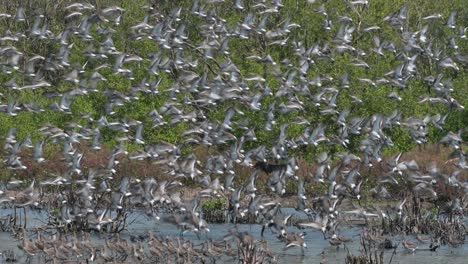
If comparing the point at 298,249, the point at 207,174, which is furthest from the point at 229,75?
the point at 298,249

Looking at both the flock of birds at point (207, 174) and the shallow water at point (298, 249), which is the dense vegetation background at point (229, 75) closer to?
the flock of birds at point (207, 174)

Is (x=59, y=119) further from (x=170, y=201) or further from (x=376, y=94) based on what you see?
(x=170, y=201)

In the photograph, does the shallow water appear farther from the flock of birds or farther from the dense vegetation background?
the dense vegetation background

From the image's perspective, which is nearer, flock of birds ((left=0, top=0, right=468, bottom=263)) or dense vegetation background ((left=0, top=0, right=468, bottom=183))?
flock of birds ((left=0, top=0, right=468, bottom=263))

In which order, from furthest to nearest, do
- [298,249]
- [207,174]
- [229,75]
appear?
[229,75] < [207,174] < [298,249]

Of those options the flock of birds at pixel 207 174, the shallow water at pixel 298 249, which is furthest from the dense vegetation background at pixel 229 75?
the shallow water at pixel 298 249

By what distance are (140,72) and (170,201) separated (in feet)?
58.6

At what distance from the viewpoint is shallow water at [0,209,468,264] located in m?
24.2

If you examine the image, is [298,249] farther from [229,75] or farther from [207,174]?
[229,75]

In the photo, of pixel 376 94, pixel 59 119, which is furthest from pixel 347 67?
pixel 59 119

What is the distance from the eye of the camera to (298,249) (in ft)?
83.7

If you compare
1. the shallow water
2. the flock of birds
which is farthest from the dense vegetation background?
the shallow water

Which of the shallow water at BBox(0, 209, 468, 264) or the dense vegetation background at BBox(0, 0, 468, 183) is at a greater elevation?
the dense vegetation background at BBox(0, 0, 468, 183)

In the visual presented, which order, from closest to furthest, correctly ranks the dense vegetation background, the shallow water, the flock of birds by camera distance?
1. the shallow water
2. the flock of birds
3. the dense vegetation background
